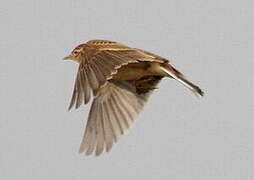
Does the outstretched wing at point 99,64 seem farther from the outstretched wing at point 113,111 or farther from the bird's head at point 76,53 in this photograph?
the outstretched wing at point 113,111

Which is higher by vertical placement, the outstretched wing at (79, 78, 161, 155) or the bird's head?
the bird's head

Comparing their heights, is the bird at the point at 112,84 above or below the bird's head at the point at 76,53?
below

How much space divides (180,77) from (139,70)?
10.7 inches

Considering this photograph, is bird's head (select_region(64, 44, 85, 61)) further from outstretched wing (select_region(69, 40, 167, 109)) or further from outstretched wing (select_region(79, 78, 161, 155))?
outstretched wing (select_region(79, 78, 161, 155))

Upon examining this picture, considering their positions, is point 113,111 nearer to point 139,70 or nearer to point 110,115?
point 110,115

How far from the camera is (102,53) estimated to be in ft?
15.2

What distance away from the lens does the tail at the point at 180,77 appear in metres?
4.68

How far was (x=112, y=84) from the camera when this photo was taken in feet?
17.2

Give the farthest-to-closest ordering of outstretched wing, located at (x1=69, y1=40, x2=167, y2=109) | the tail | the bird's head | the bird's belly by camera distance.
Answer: the bird's head, the bird's belly, the tail, outstretched wing, located at (x1=69, y1=40, x2=167, y2=109)

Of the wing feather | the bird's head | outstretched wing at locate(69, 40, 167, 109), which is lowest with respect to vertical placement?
the wing feather

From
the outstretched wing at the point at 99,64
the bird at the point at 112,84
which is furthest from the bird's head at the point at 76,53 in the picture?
the outstretched wing at the point at 99,64

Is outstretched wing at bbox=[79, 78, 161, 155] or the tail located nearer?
Answer: the tail

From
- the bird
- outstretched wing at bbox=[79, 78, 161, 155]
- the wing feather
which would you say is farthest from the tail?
the wing feather

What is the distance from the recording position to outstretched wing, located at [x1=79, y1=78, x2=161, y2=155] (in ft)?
16.2
